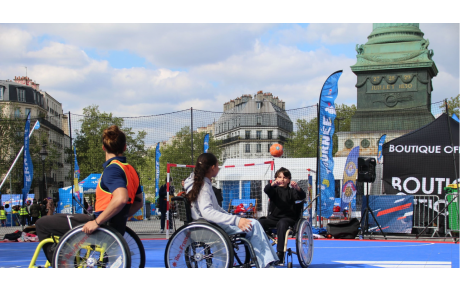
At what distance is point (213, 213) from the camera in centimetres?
464

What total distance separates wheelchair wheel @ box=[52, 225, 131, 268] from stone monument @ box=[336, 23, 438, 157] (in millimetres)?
27171

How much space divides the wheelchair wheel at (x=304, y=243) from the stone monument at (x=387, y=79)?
80.5 feet

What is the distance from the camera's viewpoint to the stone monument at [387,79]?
30750 mm

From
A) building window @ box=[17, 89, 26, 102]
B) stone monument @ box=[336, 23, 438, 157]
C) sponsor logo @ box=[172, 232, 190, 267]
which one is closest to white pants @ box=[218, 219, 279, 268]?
sponsor logo @ box=[172, 232, 190, 267]

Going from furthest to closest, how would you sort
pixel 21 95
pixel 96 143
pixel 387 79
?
pixel 21 95 → pixel 96 143 → pixel 387 79

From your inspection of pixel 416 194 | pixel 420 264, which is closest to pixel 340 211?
pixel 416 194

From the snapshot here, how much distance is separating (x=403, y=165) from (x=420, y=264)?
7244mm

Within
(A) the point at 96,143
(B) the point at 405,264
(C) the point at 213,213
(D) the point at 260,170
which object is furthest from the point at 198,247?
(A) the point at 96,143

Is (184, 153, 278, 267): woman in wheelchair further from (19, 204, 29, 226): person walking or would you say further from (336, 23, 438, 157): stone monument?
(336, 23, 438, 157): stone monument

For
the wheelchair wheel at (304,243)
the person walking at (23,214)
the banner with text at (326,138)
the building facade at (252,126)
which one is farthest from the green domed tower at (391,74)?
the wheelchair wheel at (304,243)

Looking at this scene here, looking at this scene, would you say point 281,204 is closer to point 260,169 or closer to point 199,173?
point 199,173

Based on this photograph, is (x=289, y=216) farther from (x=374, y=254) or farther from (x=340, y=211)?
(x=340, y=211)

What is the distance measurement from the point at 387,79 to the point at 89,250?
29763 mm

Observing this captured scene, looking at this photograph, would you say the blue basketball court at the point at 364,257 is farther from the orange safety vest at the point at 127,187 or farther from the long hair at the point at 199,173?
the orange safety vest at the point at 127,187
